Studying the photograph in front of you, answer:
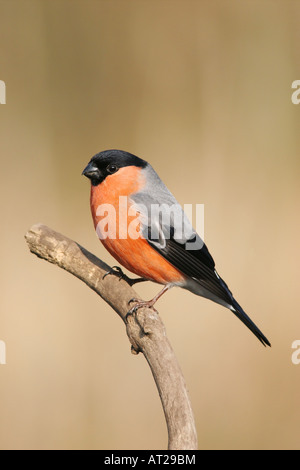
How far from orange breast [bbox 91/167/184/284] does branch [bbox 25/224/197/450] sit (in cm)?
10

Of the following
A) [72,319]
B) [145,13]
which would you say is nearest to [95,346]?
[72,319]

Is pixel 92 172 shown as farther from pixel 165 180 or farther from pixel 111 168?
pixel 165 180

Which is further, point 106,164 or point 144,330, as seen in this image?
point 106,164

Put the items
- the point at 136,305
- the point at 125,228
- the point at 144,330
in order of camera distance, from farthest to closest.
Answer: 1. the point at 125,228
2. the point at 136,305
3. the point at 144,330

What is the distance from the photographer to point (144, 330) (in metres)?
1.88

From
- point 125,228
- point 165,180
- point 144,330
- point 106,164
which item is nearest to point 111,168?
point 106,164

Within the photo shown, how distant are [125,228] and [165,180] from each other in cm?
116

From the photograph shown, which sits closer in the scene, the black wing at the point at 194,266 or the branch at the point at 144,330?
the branch at the point at 144,330

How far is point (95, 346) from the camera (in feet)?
10.4

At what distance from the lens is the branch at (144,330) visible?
5.04 ft

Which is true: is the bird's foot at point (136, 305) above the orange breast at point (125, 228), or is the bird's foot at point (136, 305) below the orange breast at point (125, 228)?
below

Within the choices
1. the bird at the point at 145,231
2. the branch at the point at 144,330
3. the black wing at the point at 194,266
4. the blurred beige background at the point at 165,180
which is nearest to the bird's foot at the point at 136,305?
the branch at the point at 144,330

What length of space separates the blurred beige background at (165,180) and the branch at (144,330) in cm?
94

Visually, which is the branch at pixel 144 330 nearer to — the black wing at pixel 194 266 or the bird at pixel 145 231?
the bird at pixel 145 231
